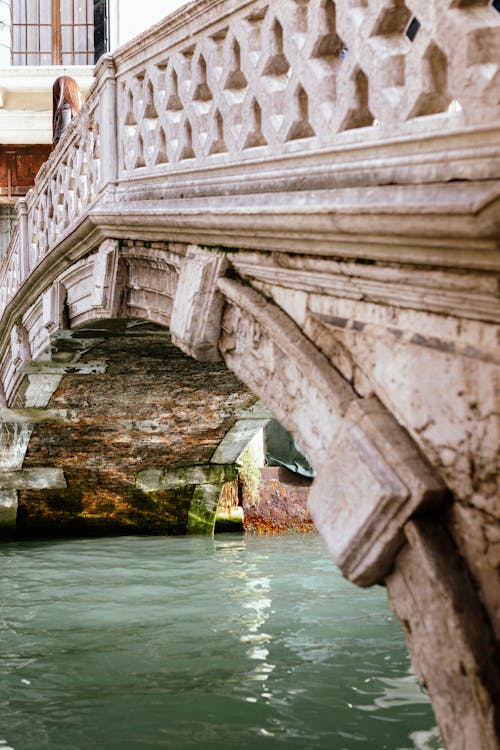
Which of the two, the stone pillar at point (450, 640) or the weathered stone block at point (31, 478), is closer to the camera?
the stone pillar at point (450, 640)

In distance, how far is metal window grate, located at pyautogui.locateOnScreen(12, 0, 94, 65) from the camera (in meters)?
12.4

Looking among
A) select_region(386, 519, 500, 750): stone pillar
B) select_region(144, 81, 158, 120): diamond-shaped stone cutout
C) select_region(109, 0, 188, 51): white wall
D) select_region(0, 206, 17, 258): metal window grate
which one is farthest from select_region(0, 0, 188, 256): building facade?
select_region(386, 519, 500, 750): stone pillar

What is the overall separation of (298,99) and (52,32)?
10.7m

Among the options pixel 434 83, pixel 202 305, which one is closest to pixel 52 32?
pixel 202 305

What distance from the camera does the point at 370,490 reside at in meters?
2.21

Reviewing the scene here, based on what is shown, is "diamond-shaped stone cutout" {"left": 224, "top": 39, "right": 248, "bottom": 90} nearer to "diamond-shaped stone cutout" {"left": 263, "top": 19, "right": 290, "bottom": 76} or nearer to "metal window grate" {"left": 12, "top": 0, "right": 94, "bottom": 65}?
"diamond-shaped stone cutout" {"left": 263, "top": 19, "right": 290, "bottom": 76}

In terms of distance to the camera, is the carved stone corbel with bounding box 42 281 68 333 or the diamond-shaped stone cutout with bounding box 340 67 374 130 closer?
the diamond-shaped stone cutout with bounding box 340 67 374 130

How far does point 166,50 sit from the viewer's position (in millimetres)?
3770

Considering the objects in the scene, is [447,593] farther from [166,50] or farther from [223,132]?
[166,50]

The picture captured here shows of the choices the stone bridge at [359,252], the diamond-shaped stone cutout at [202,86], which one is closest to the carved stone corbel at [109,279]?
the stone bridge at [359,252]

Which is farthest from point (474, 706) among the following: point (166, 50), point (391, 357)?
point (166, 50)

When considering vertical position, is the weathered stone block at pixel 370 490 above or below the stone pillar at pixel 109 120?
below

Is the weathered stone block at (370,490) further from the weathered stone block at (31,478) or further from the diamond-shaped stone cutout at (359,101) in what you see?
the weathered stone block at (31,478)

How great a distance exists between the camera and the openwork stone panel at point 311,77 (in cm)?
198
